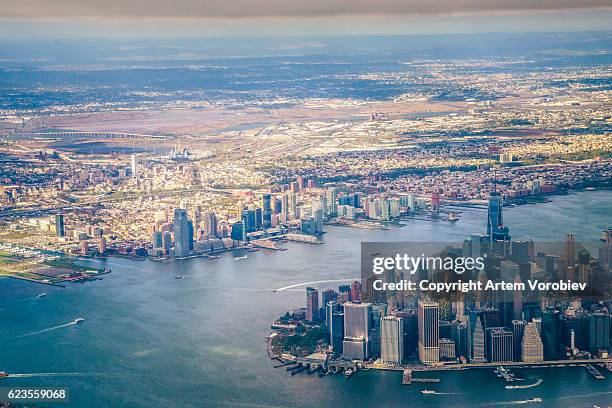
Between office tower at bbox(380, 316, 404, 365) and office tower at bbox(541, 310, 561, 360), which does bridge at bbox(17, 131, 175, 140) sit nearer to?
office tower at bbox(380, 316, 404, 365)

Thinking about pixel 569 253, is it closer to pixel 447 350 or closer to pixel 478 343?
pixel 478 343

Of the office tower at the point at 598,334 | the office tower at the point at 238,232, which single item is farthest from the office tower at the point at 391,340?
the office tower at the point at 238,232

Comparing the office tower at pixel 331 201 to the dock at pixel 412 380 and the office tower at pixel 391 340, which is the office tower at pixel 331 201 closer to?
the office tower at pixel 391 340

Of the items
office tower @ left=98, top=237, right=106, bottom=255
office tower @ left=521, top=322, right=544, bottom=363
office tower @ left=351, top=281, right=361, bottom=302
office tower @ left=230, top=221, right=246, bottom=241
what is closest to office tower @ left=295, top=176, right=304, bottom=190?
office tower @ left=230, top=221, right=246, bottom=241

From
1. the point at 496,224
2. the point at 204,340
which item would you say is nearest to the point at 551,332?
the point at 204,340

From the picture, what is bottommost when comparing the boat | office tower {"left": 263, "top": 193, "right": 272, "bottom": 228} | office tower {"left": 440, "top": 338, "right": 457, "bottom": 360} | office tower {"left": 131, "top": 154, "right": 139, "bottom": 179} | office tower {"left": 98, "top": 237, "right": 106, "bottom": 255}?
Answer: the boat

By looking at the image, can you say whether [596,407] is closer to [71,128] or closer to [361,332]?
[361,332]

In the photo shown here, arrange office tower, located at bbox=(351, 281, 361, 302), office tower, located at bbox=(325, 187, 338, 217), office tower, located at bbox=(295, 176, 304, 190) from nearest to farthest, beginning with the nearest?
office tower, located at bbox=(351, 281, 361, 302), office tower, located at bbox=(325, 187, 338, 217), office tower, located at bbox=(295, 176, 304, 190)
